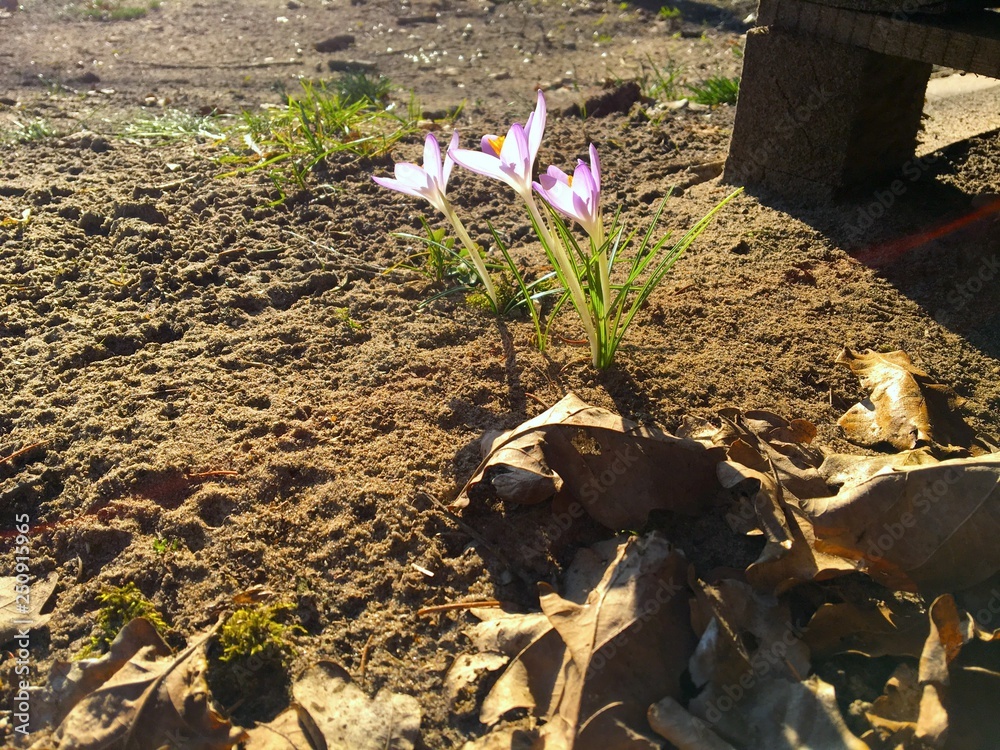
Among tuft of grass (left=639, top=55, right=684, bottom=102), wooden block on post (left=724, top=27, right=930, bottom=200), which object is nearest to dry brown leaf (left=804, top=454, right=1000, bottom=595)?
wooden block on post (left=724, top=27, right=930, bottom=200)

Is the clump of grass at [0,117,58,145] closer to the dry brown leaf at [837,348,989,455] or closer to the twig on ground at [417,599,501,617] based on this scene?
the twig on ground at [417,599,501,617]

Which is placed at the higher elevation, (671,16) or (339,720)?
(671,16)

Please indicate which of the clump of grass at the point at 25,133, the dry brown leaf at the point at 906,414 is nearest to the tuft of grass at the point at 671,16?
the clump of grass at the point at 25,133

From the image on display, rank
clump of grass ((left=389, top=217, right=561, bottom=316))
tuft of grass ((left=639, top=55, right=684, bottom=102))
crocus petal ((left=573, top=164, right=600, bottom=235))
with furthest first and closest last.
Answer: tuft of grass ((left=639, top=55, right=684, bottom=102)) → clump of grass ((left=389, top=217, right=561, bottom=316)) → crocus petal ((left=573, top=164, right=600, bottom=235))

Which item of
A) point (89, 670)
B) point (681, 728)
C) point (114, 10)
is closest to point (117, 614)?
point (89, 670)

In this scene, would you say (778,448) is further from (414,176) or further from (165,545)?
(165,545)

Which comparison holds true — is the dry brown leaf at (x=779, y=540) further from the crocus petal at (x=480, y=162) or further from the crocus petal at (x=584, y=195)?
the crocus petal at (x=480, y=162)

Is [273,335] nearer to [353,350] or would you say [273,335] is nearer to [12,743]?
[353,350]
